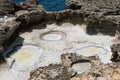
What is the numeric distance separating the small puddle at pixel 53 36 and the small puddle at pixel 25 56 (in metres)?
2.23

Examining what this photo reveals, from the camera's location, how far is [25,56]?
29.3 meters

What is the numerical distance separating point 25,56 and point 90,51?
19.6 ft

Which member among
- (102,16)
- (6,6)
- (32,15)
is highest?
(6,6)

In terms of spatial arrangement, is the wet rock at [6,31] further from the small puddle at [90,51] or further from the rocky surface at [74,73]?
the rocky surface at [74,73]

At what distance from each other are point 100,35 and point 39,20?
7.50 meters

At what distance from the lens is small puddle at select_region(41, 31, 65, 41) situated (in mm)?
32125

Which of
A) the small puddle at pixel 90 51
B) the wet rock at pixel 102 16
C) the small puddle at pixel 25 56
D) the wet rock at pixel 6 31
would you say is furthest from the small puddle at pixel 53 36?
the small puddle at pixel 90 51

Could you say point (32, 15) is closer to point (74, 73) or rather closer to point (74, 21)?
point (74, 21)

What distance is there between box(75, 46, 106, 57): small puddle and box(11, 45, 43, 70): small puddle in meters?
3.78

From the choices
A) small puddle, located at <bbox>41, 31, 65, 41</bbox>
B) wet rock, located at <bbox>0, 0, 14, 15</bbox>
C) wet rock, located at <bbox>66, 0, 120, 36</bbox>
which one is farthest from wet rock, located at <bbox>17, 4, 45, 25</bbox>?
wet rock, located at <bbox>66, 0, 120, 36</bbox>

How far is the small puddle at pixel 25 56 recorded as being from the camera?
27884 mm

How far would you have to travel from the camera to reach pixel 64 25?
34594mm

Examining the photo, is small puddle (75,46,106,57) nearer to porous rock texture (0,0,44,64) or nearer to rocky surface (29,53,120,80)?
rocky surface (29,53,120,80)

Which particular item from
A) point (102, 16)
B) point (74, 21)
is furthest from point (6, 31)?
point (102, 16)
